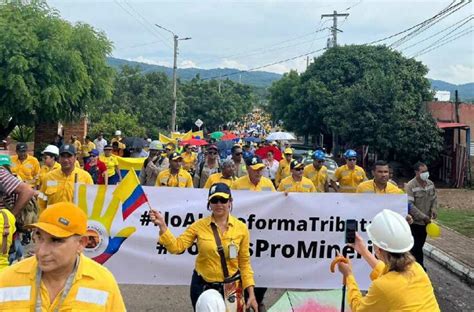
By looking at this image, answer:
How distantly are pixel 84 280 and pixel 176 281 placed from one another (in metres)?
3.73

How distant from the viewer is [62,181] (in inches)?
292

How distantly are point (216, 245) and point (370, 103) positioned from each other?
23.2 m

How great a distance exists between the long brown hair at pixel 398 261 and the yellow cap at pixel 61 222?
6.20 ft

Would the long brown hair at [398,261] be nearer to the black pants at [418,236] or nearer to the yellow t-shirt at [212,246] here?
the yellow t-shirt at [212,246]

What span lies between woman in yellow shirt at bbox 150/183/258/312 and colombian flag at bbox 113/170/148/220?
24.2 inches

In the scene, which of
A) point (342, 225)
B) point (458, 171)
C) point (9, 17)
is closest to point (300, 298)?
point (342, 225)

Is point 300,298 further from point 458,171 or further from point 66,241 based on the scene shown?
point 458,171

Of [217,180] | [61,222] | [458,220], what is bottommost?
[458,220]

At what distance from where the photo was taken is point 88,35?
22.8 metres

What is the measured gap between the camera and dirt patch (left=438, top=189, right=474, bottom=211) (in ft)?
57.5

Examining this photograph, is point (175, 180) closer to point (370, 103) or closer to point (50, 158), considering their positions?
point (50, 158)

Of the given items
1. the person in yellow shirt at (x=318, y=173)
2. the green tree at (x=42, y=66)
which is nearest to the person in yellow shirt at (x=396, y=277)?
the person in yellow shirt at (x=318, y=173)

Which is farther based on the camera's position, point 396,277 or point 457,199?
point 457,199

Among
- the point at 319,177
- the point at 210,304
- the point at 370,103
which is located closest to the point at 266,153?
the point at 319,177
